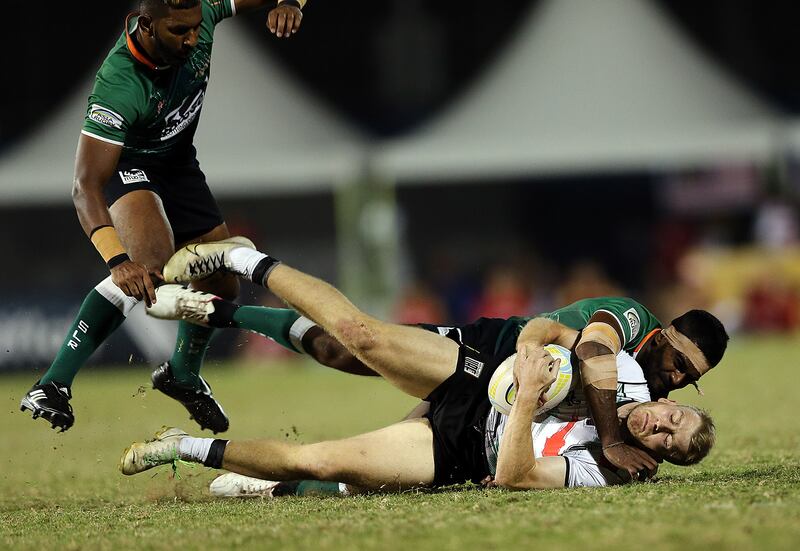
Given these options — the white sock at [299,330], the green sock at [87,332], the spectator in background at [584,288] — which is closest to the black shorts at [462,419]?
the white sock at [299,330]

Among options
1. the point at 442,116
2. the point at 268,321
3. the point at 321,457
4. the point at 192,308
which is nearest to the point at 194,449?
the point at 321,457

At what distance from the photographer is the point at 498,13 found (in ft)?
60.9

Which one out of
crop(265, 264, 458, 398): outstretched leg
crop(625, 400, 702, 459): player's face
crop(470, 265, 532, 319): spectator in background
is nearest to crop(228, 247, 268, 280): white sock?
crop(265, 264, 458, 398): outstretched leg

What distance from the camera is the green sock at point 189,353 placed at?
260 inches

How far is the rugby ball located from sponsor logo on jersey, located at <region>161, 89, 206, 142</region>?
239 centimetres

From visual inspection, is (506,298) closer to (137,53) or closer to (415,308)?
(415,308)

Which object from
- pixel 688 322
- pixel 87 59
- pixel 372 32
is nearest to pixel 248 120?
pixel 87 59

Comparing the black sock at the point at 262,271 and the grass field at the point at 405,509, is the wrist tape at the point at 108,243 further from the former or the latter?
the grass field at the point at 405,509

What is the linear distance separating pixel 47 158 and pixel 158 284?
10715mm

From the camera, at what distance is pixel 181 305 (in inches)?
233

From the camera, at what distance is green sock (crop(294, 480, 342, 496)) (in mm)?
5594

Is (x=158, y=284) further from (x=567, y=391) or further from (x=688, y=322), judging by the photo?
(x=688, y=322)

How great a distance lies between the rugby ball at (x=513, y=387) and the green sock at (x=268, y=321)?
1.34 m

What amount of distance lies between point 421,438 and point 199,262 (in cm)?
148
